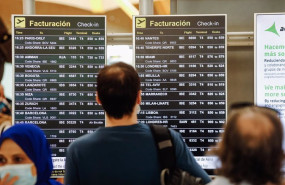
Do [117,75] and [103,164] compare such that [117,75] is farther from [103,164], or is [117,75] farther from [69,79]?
[69,79]

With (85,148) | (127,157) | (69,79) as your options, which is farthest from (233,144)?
(69,79)

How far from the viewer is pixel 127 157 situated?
1.91 m

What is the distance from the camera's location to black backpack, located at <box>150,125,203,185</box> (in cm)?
188

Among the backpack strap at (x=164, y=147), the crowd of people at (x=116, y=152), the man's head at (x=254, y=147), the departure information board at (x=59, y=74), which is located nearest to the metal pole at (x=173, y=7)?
the departure information board at (x=59, y=74)

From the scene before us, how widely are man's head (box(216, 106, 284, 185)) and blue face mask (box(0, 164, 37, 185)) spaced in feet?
3.66

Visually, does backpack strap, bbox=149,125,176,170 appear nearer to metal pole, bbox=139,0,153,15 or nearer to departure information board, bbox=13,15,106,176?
departure information board, bbox=13,15,106,176

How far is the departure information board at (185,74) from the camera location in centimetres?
371

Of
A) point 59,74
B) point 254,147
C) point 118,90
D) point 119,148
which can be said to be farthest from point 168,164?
point 59,74

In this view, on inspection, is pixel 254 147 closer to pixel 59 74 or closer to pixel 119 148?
pixel 119 148

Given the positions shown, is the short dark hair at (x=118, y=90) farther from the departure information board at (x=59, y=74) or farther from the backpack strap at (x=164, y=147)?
the departure information board at (x=59, y=74)

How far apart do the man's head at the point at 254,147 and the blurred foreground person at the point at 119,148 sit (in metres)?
0.52

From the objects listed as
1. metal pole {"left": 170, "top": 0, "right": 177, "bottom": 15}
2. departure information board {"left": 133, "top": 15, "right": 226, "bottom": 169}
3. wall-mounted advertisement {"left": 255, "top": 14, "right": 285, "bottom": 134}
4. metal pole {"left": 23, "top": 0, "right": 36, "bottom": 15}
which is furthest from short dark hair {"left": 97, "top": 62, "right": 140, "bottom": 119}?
metal pole {"left": 170, "top": 0, "right": 177, "bottom": 15}

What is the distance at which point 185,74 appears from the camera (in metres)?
3.74

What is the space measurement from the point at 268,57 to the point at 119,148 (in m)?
2.33
